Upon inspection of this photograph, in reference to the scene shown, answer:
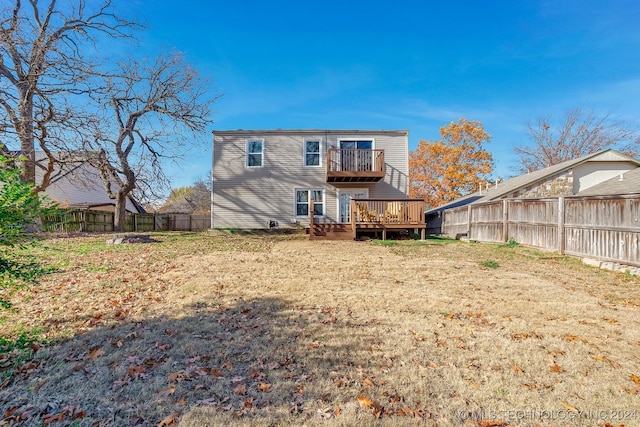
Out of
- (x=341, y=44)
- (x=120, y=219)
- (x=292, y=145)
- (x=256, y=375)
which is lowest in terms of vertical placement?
(x=256, y=375)

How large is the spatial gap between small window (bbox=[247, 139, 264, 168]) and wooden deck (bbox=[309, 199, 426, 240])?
5.45 m

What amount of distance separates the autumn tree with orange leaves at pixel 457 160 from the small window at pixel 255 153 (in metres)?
18.2

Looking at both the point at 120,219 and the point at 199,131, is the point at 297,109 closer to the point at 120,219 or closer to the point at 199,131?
the point at 199,131

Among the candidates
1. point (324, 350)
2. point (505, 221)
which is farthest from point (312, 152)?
point (324, 350)

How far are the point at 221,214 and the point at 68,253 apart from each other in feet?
26.2

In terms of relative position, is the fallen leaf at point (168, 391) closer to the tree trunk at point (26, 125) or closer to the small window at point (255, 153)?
the tree trunk at point (26, 125)

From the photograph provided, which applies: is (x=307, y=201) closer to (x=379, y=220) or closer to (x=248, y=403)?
(x=379, y=220)

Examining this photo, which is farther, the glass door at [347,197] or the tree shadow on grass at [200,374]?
the glass door at [347,197]

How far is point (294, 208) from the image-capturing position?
16.4m

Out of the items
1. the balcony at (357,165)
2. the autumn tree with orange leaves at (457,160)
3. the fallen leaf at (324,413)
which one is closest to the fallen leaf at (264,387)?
the fallen leaf at (324,413)

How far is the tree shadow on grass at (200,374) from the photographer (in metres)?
2.42

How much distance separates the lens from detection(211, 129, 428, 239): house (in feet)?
53.2

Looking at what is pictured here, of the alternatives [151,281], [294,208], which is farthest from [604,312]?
[294,208]

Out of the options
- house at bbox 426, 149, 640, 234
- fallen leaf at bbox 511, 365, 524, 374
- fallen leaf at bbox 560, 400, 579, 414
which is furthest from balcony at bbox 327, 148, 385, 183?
fallen leaf at bbox 560, 400, 579, 414
